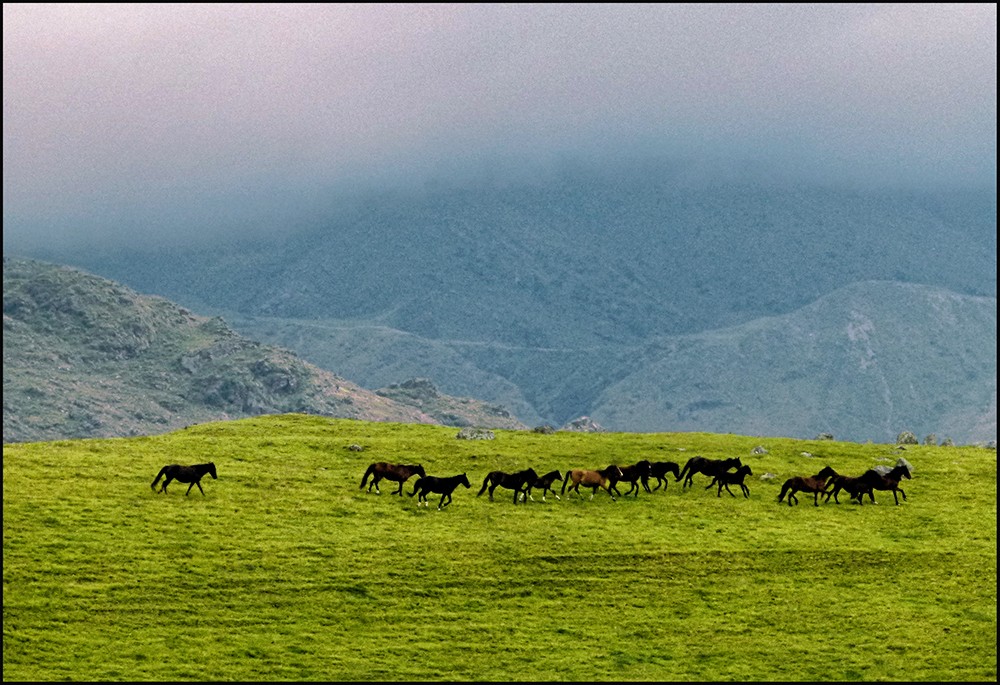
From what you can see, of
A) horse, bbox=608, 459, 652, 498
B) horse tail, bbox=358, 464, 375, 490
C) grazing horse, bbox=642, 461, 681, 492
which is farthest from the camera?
grazing horse, bbox=642, 461, 681, 492

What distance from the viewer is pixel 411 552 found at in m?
54.1

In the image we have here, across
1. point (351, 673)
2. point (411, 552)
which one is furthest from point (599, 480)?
point (351, 673)

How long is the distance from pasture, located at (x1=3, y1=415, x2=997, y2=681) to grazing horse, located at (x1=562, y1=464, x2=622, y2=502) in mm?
646

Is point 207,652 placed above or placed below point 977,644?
below

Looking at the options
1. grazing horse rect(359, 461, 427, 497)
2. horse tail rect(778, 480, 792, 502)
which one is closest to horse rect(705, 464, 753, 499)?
horse tail rect(778, 480, 792, 502)

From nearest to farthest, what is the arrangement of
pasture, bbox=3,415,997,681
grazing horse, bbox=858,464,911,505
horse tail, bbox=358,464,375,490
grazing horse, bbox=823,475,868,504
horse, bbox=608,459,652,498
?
Answer: 1. pasture, bbox=3,415,997,681
2. horse tail, bbox=358,464,375,490
3. horse, bbox=608,459,652,498
4. grazing horse, bbox=823,475,868,504
5. grazing horse, bbox=858,464,911,505

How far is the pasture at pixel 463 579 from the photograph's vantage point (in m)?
45.6

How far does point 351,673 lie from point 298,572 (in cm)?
831

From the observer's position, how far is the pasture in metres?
45.6

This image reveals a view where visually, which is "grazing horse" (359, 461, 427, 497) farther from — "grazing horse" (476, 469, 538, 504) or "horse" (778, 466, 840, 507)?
"horse" (778, 466, 840, 507)

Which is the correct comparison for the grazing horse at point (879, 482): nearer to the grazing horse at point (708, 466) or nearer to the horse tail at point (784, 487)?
the horse tail at point (784, 487)

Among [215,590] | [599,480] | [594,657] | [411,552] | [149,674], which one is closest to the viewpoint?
[149,674]

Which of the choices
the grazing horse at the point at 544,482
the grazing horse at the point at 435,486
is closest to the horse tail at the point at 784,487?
the grazing horse at the point at 544,482

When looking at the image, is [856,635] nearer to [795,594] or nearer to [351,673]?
[795,594]
